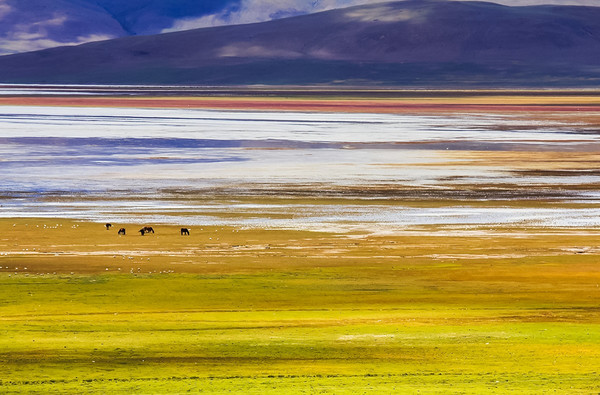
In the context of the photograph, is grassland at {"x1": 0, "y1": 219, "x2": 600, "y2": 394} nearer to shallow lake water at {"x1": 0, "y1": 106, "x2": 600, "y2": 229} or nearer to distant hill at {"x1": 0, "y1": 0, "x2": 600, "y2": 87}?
shallow lake water at {"x1": 0, "y1": 106, "x2": 600, "y2": 229}

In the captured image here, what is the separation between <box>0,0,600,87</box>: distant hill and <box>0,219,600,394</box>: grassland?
10793cm

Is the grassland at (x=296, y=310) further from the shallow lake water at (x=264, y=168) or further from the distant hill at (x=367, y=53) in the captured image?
the distant hill at (x=367, y=53)

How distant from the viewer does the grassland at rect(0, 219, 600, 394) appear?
8.70 meters

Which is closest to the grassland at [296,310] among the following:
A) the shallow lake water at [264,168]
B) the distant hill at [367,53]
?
the shallow lake water at [264,168]

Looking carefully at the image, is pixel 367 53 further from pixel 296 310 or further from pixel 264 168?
pixel 296 310

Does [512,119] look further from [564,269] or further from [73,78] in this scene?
[73,78]

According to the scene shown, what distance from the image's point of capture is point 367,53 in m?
152

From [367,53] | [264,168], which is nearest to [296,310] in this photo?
[264,168]

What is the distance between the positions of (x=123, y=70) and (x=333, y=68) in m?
24.0

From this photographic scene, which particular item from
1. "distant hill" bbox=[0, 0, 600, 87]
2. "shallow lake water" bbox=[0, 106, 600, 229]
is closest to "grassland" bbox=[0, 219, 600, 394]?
"shallow lake water" bbox=[0, 106, 600, 229]

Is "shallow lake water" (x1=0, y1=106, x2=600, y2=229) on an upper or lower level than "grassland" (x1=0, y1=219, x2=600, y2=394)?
lower

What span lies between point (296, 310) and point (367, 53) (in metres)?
142

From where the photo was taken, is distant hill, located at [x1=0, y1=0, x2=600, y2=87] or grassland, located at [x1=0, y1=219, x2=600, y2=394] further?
distant hill, located at [x1=0, y1=0, x2=600, y2=87]

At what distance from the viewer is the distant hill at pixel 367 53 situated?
433ft
